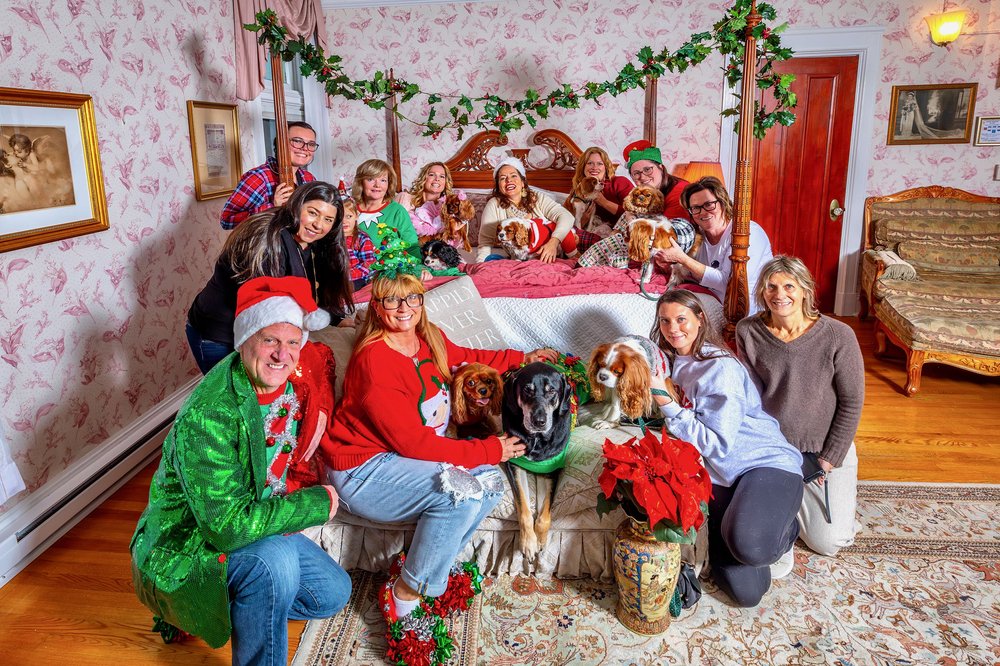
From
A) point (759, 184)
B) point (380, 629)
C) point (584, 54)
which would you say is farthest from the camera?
point (759, 184)

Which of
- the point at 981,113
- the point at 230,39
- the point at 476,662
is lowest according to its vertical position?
the point at 476,662

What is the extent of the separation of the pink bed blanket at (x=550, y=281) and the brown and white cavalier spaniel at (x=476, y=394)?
951 mm

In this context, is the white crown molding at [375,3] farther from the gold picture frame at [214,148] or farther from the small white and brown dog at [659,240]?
the small white and brown dog at [659,240]

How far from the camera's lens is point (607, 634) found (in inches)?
87.4

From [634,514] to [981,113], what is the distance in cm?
503

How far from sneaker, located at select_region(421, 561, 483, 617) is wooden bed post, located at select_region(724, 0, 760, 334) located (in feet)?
4.69

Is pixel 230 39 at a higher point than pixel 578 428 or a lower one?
higher

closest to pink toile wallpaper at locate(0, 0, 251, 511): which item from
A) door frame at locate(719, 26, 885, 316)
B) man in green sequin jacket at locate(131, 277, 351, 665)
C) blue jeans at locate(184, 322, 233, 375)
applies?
blue jeans at locate(184, 322, 233, 375)

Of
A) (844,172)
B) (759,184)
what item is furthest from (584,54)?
(844,172)

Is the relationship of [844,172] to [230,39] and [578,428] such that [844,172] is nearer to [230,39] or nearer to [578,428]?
[578,428]

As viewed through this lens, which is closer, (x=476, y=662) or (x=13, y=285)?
(x=476, y=662)

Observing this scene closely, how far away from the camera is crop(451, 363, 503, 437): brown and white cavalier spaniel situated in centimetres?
240

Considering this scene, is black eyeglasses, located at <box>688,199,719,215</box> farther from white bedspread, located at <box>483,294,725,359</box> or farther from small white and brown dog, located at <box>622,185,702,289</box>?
white bedspread, located at <box>483,294,725,359</box>

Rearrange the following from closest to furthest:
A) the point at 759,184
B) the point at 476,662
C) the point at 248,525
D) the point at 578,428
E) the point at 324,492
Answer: the point at 248,525 → the point at 324,492 → the point at 476,662 → the point at 578,428 → the point at 759,184
